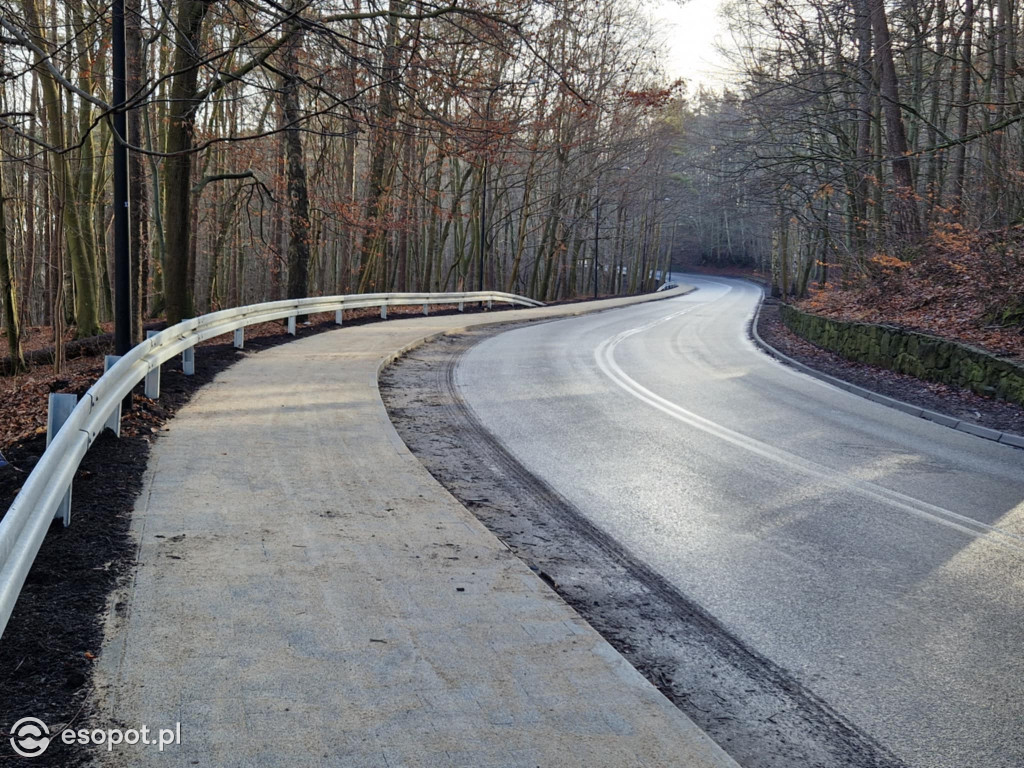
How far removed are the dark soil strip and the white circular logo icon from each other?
2.55 meters

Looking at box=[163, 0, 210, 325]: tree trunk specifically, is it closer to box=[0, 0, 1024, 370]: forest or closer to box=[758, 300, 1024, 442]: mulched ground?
box=[0, 0, 1024, 370]: forest

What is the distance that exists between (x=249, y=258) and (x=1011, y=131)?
42866 mm

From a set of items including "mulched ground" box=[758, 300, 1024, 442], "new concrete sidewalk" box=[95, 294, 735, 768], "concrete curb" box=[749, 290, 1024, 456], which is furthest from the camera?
"mulched ground" box=[758, 300, 1024, 442]

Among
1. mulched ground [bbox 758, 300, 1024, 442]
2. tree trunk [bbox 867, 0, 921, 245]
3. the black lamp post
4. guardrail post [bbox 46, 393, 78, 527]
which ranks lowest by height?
mulched ground [bbox 758, 300, 1024, 442]

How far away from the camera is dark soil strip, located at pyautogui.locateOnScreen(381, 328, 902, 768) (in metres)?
3.54

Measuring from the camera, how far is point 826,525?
21.2ft

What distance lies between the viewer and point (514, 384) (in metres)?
13.4

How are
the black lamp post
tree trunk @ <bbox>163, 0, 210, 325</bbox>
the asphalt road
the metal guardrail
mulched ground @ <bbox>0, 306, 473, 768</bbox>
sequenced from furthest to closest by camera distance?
tree trunk @ <bbox>163, 0, 210, 325</bbox>
the black lamp post
the asphalt road
the metal guardrail
mulched ground @ <bbox>0, 306, 473, 768</bbox>

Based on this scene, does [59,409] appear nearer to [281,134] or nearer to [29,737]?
[29,737]

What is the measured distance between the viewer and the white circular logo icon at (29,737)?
3055 mm

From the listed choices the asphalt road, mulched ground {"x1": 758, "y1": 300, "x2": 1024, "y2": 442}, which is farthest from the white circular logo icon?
mulched ground {"x1": 758, "y1": 300, "x2": 1024, "y2": 442}

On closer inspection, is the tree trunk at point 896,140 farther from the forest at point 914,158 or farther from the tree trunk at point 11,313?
the tree trunk at point 11,313

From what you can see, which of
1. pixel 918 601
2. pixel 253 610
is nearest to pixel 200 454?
pixel 253 610

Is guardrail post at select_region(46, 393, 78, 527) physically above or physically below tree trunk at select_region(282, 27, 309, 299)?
below
